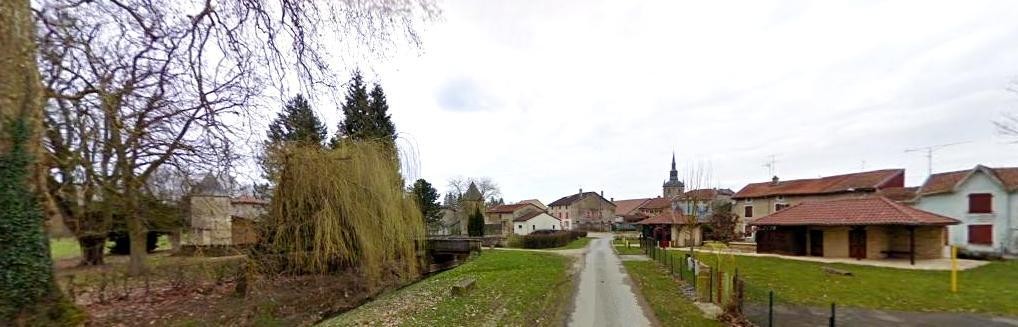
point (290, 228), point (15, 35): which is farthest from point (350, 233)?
point (15, 35)

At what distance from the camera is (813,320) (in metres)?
9.59

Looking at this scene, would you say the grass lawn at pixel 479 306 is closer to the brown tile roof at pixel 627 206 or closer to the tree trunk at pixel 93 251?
the tree trunk at pixel 93 251

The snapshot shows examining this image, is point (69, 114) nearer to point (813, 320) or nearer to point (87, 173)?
point (87, 173)

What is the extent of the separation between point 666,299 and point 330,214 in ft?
29.8

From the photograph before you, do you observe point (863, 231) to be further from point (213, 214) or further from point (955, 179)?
point (213, 214)

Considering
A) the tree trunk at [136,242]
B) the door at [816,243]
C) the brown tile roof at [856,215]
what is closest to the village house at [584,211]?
the brown tile roof at [856,215]

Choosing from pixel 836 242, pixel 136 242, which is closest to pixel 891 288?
pixel 836 242

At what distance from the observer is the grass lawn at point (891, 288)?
38.0ft

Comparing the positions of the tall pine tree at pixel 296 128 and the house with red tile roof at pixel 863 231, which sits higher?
the tall pine tree at pixel 296 128

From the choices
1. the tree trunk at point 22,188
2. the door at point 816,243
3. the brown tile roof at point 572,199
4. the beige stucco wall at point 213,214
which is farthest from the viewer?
the brown tile roof at point 572,199

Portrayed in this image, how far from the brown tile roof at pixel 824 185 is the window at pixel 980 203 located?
8.15 m

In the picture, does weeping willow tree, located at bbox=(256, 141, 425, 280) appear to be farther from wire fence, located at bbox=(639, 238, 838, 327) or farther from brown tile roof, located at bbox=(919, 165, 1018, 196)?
brown tile roof, located at bbox=(919, 165, 1018, 196)

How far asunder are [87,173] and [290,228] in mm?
4780

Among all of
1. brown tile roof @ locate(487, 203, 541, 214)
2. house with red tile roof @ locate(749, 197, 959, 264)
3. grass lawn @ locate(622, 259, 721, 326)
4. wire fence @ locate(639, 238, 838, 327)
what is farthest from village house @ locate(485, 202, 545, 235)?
wire fence @ locate(639, 238, 838, 327)
